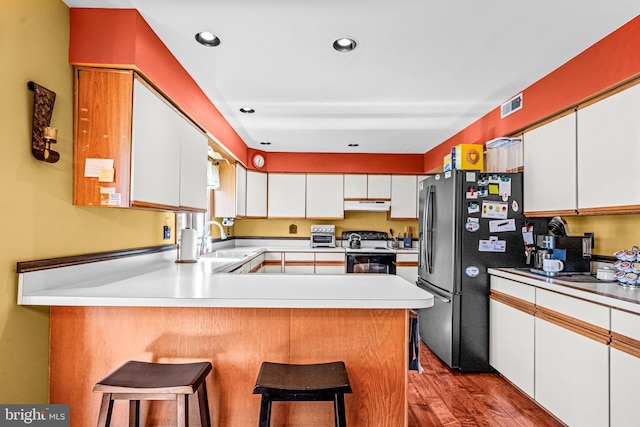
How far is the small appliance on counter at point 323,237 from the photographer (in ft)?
17.0

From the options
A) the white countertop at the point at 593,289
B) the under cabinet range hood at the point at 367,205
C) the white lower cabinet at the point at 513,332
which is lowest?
the white lower cabinet at the point at 513,332

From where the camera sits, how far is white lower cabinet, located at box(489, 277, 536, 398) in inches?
96.7

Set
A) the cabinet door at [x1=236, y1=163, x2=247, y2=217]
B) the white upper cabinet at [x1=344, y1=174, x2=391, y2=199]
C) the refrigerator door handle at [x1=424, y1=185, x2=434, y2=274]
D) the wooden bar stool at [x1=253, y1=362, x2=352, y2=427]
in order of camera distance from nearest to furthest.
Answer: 1. the wooden bar stool at [x1=253, y1=362, x2=352, y2=427]
2. the refrigerator door handle at [x1=424, y1=185, x2=434, y2=274]
3. the cabinet door at [x1=236, y1=163, x2=247, y2=217]
4. the white upper cabinet at [x1=344, y1=174, x2=391, y2=199]

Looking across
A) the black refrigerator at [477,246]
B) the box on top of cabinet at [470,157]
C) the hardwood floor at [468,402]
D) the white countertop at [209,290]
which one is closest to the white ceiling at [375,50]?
the box on top of cabinet at [470,157]

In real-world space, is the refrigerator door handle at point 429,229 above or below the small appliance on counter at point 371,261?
above

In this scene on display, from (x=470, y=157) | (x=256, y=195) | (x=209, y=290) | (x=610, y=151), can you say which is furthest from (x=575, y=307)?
(x=256, y=195)

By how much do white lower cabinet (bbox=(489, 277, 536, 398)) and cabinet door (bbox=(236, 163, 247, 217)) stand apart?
3144 millimetres

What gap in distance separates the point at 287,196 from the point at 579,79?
3694mm

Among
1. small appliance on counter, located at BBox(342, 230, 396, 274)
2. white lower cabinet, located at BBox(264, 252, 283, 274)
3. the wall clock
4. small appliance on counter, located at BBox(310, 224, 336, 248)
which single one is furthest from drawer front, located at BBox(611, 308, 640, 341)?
the wall clock

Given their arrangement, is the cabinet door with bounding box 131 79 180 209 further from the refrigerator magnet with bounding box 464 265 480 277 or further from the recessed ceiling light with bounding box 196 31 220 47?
the refrigerator magnet with bounding box 464 265 480 277

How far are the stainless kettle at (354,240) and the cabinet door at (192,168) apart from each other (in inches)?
108

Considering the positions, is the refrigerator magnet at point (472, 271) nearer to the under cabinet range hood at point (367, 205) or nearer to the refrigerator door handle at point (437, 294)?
the refrigerator door handle at point (437, 294)

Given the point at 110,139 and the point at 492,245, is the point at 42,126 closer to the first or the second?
the point at 110,139

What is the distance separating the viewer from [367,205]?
17.2 ft
